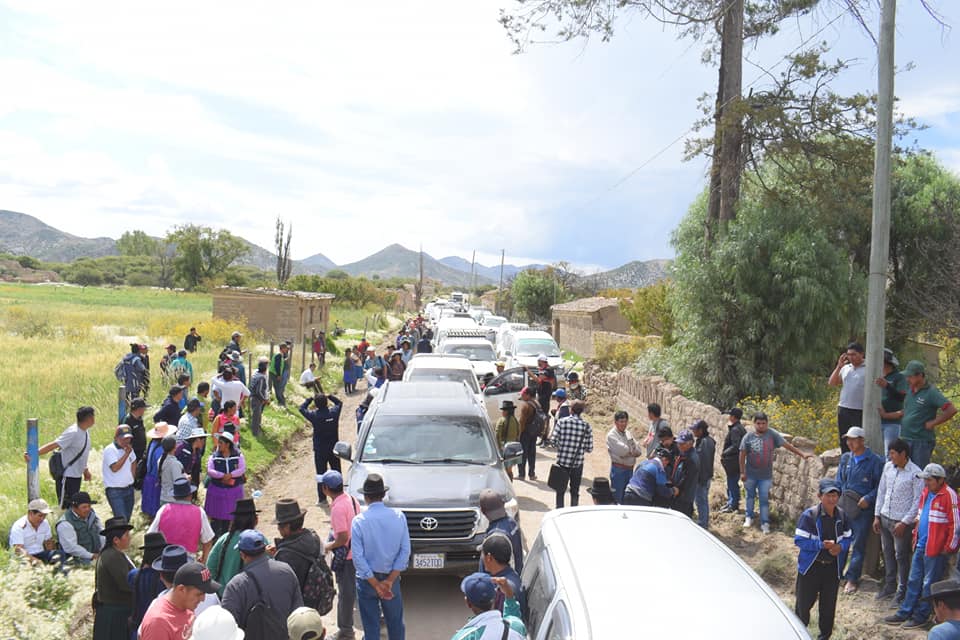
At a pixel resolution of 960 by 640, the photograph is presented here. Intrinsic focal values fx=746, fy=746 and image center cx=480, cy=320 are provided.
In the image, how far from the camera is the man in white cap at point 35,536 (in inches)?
282

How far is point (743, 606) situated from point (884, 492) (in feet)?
14.7

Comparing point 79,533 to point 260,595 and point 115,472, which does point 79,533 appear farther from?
point 260,595

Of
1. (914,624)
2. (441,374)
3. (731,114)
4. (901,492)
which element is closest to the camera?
(914,624)

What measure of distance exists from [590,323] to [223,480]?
95.0 feet

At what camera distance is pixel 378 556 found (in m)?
5.95

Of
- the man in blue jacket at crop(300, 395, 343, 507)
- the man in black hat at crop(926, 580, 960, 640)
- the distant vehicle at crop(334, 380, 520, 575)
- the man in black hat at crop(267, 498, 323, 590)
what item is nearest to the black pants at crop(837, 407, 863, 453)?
the distant vehicle at crop(334, 380, 520, 575)

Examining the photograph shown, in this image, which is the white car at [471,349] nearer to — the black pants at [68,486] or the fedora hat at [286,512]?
the black pants at [68,486]

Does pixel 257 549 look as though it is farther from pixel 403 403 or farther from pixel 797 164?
pixel 797 164

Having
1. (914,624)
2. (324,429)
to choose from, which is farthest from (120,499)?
(914,624)

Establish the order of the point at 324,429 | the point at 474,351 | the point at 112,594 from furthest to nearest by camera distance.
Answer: the point at 474,351, the point at 324,429, the point at 112,594

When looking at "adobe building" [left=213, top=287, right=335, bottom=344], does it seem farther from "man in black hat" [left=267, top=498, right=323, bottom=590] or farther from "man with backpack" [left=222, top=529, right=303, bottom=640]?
"man with backpack" [left=222, top=529, right=303, bottom=640]

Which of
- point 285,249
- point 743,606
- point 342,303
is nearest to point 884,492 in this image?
point 743,606

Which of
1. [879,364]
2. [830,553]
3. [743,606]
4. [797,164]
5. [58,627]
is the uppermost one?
[797,164]

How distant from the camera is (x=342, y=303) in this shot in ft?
253
